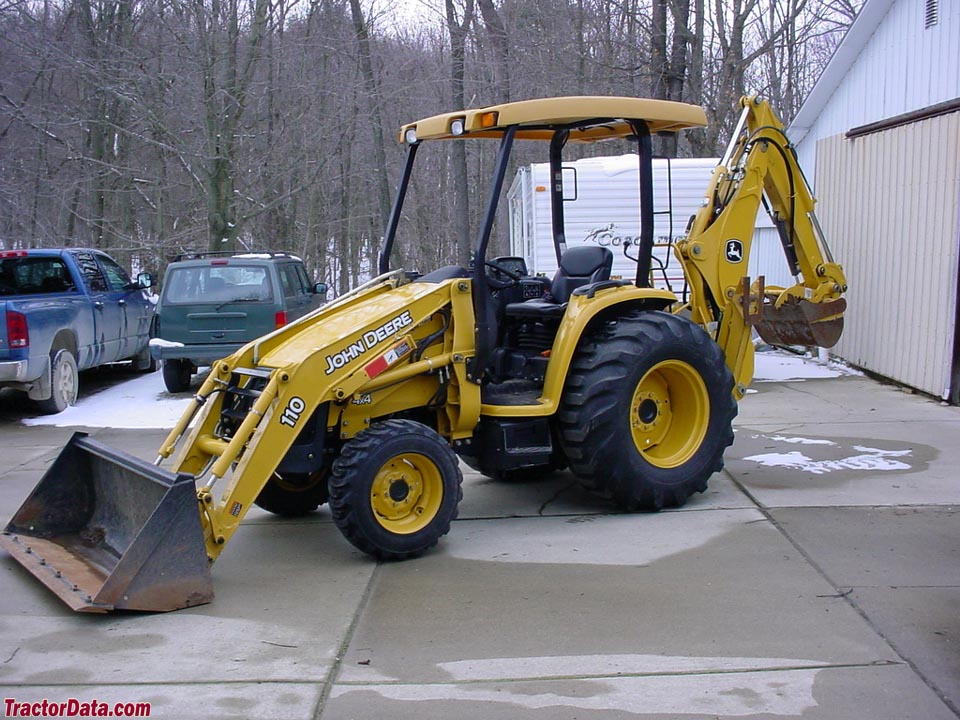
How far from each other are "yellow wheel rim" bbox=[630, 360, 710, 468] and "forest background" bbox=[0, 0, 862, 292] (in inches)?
484

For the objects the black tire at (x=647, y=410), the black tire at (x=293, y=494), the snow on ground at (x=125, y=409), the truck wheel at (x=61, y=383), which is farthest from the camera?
the truck wheel at (x=61, y=383)

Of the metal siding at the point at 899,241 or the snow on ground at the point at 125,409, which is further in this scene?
the snow on ground at the point at 125,409

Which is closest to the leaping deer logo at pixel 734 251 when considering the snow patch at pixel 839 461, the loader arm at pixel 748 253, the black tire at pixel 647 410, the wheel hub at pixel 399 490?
the loader arm at pixel 748 253

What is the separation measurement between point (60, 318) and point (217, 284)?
2.09 metres

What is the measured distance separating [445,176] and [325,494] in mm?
22570

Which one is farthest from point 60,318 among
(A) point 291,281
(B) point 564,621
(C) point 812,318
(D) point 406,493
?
(B) point 564,621

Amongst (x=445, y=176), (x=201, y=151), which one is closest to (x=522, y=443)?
(x=201, y=151)

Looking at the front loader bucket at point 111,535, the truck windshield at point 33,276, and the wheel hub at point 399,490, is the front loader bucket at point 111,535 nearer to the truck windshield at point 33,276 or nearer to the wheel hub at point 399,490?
the wheel hub at point 399,490

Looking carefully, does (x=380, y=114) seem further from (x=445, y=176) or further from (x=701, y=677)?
(x=701, y=677)

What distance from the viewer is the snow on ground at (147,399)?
39.0 feet

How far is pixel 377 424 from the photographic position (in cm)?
618

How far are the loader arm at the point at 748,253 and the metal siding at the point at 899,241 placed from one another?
3028 mm

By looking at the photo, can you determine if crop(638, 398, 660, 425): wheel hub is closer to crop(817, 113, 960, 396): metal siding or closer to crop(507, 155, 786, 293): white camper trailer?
crop(817, 113, 960, 396): metal siding

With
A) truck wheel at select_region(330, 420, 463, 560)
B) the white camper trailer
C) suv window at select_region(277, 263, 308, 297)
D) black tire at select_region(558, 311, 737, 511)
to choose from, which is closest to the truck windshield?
suv window at select_region(277, 263, 308, 297)
